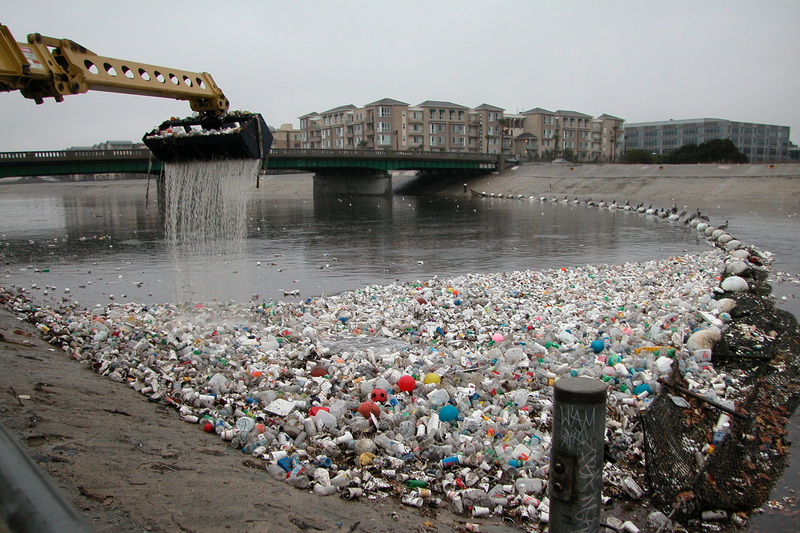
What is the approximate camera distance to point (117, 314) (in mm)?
10992

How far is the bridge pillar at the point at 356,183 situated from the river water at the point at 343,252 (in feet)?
104

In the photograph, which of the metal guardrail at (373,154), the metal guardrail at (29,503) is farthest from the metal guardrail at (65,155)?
the metal guardrail at (29,503)

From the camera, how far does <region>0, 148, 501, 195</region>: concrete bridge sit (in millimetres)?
42438

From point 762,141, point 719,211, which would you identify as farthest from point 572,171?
point 762,141

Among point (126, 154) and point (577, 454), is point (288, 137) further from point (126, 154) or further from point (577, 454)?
point (577, 454)

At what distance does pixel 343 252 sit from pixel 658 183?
39.8 meters

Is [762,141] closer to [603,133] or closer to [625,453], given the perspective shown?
[603,133]

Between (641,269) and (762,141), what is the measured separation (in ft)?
517

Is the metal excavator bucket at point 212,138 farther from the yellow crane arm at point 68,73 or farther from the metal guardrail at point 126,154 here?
the metal guardrail at point 126,154

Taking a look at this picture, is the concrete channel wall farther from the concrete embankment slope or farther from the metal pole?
the metal pole

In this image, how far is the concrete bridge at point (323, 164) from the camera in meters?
42.4

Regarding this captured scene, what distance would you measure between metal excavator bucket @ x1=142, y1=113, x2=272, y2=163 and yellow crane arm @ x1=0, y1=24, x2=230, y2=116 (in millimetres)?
625

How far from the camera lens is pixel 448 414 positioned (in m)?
5.97

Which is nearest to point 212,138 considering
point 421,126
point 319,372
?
point 319,372
